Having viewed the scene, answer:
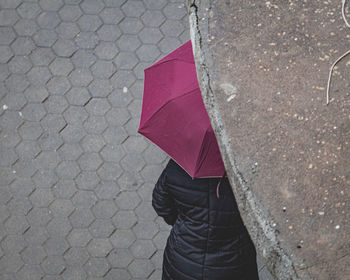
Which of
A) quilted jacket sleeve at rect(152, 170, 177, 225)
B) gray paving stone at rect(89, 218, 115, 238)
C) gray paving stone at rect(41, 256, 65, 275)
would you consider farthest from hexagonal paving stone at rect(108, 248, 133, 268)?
quilted jacket sleeve at rect(152, 170, 177, 225)

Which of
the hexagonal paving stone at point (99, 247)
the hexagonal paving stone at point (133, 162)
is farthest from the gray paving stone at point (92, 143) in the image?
the hexagonal paving stone at point (99, 247)

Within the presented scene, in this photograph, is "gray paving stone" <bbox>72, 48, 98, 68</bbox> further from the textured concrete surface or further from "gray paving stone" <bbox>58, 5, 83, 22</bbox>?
the textured concrete surface

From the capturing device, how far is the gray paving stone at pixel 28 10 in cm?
524

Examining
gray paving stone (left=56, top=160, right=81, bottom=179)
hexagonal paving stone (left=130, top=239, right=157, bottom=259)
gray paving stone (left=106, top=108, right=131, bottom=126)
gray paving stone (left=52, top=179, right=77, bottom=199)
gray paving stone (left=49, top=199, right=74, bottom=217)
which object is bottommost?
hexagonal paving stone (left=130, top=239, right=157, bottom=259)

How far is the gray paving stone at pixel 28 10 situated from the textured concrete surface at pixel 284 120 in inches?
134

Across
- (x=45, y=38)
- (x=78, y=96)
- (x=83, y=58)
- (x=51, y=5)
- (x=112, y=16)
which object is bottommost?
(x=78, y=96)

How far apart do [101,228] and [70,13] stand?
90.8 inches

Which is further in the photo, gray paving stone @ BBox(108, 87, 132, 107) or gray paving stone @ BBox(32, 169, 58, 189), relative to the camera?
gray paving stone @ BBox(108, 87, 132, 107)

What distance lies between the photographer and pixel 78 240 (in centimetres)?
442

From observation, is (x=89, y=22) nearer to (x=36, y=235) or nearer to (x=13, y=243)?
(x=36, y=235)

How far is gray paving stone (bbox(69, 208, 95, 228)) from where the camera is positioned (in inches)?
176

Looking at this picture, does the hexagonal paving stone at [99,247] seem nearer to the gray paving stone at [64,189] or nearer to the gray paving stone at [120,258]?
the gray paving stone at [120,258]

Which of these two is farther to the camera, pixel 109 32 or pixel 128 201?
pixel 109 32

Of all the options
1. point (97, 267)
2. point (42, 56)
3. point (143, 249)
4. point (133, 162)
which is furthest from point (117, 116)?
point (97, 267)
